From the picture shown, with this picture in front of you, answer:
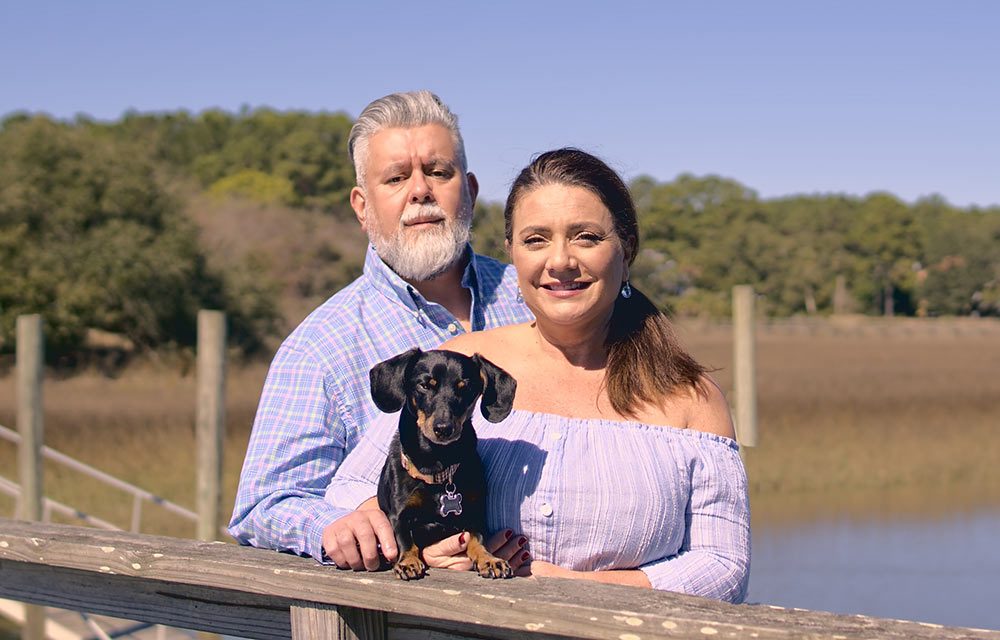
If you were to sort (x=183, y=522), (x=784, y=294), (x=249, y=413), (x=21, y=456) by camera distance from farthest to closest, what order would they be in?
(x=784, y=294) → (x=249, y=413) → (x=183, y=522) → (x=21, y=456)

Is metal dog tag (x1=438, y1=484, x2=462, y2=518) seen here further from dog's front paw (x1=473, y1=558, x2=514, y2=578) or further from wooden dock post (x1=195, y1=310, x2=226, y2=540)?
wooden dock post (x1=195, y1=310, x2=226, y2=540)

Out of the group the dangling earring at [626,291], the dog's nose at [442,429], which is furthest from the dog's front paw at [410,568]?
the dangling earring at [626,291]

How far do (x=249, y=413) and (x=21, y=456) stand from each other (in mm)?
9523

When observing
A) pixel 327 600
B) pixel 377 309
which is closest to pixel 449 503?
pixel 327 600

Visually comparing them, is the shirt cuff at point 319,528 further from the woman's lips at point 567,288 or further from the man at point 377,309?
the woman's lips at point 567,288

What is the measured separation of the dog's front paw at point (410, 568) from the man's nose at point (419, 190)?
1.40 meters

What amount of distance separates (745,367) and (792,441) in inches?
379

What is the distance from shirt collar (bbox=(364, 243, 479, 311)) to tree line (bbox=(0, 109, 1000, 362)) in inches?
4.7

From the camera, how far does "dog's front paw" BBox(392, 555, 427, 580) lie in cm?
214

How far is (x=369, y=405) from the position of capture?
10.0ft

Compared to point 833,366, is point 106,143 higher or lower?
higher

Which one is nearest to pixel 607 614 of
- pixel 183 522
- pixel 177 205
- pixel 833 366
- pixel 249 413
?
pixel 183 522

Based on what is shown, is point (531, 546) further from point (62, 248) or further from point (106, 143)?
point (106, 143)

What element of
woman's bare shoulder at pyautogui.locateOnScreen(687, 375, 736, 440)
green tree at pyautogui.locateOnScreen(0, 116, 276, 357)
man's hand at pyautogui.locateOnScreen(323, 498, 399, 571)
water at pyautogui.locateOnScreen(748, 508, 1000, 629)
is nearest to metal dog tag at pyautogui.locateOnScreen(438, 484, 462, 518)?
man's hand at pyautogui.locateOnScreen(323, 498, 399, 571)
